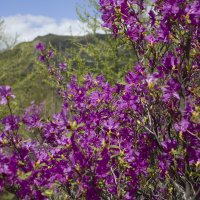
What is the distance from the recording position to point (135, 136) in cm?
412

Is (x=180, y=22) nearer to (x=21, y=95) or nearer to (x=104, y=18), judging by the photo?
(x=104, y=18)

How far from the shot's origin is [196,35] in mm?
3602

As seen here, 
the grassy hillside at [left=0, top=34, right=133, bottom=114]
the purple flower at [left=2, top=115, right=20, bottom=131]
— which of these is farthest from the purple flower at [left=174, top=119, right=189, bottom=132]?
the grassy hillside at [left=0, top=34, right=133, bottom=114]

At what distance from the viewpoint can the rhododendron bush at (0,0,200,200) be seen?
3.12m

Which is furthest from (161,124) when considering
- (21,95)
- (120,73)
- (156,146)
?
(21,95)

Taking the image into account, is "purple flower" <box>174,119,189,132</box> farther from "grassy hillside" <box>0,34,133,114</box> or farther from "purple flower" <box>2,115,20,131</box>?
"grassy hillside" <box>0,34,133,114</box>

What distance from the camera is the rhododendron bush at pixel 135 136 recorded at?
3.12 meters

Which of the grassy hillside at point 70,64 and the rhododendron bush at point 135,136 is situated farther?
the grassy hillside at point 70,64

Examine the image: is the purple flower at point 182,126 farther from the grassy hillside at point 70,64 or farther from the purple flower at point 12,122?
the grassy hillside at point 70,64

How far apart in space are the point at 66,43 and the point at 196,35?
136 ft

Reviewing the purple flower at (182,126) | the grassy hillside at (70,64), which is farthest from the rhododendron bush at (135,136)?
the grassy hillside at (70,64)

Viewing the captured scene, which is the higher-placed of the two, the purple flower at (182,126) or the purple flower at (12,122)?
the purple flower at (12,122)

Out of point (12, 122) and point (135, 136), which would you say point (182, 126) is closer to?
point (135, 136)

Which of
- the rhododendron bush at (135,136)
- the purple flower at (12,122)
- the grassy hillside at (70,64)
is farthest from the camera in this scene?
the grassy hillside at (70,64)
